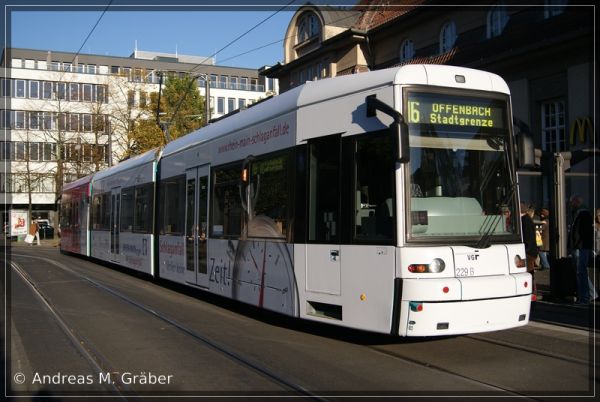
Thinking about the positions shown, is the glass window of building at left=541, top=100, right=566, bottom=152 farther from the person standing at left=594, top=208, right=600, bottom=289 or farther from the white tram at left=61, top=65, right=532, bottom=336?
the white tram at left=61, top=65, right=532, bottom=336

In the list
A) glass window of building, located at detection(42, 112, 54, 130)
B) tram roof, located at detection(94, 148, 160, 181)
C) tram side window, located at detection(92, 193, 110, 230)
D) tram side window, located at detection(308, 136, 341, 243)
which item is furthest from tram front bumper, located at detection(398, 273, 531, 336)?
glass window of building, located at detection(42, 112, 54, 130)

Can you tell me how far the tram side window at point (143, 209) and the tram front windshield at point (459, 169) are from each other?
9392 mm

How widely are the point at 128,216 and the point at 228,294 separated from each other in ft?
26.0

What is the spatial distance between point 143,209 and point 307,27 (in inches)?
922

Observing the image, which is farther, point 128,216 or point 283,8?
point 128,216

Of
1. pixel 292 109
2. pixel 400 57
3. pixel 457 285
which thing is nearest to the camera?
pixel 457 285

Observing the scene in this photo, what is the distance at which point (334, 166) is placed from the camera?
7.59 m

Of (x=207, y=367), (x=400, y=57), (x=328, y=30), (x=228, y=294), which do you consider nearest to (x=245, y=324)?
(x=228, y=294)

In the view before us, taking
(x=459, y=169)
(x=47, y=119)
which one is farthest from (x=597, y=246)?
(x=47, y=119)

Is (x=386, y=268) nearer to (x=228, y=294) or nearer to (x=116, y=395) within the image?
(x=116, y=395)

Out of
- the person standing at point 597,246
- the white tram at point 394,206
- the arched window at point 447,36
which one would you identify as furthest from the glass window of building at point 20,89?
the person standing at point 597,246

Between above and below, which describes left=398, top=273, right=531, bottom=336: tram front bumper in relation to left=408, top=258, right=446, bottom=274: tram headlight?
below

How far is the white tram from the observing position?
259 inches

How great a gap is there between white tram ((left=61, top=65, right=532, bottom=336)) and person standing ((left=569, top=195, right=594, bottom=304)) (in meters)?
4.31
